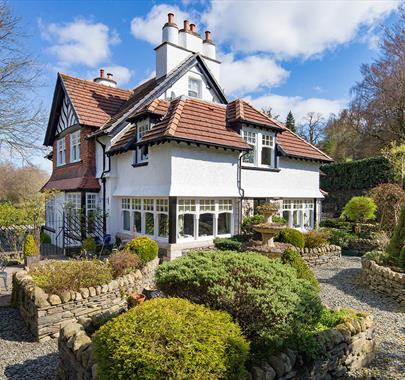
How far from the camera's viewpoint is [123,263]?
9016 mm

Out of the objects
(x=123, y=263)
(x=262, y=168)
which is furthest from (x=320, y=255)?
(x=123, y=263)

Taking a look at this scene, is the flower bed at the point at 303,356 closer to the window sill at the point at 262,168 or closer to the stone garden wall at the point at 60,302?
Result: the stone garden wall at the point at 60,302

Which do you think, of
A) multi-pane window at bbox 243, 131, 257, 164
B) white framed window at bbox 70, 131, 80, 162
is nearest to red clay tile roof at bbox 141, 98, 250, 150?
multi-pane window at bbox 243, 131, 257, 164

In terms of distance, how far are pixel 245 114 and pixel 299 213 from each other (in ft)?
24.3

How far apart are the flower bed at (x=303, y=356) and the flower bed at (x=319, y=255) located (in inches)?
292

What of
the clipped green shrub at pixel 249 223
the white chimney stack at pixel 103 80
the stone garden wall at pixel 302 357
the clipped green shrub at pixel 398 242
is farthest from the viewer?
the white chimney stack at pixel 103 80

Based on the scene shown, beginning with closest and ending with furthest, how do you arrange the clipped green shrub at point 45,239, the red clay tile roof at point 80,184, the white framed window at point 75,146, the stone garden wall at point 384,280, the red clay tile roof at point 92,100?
1. the stone garden wall at point 384,280
2. the red clay tile roof at point 80,184
3. the red clay tile roof at point 92,100
4. the white framed window at point 75,146
5. the clipped green shrub at point 45,239

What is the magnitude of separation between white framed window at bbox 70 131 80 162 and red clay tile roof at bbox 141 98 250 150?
6754mm

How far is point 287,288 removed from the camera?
4.91m

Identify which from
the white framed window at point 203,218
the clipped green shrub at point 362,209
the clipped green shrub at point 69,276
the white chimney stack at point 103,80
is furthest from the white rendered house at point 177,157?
the clipped green shrub at point 69,276

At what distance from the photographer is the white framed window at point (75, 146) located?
17.8 m

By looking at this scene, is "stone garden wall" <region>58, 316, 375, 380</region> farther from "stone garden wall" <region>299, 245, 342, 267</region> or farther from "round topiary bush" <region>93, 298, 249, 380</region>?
"stone garden wall" <region>299, 245, 342, 267</region>

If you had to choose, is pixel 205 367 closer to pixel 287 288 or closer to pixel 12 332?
pixel 287 288

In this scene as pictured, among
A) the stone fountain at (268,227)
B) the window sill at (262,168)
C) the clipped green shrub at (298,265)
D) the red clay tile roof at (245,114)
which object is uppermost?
the red clay tile roof at (245,114)
